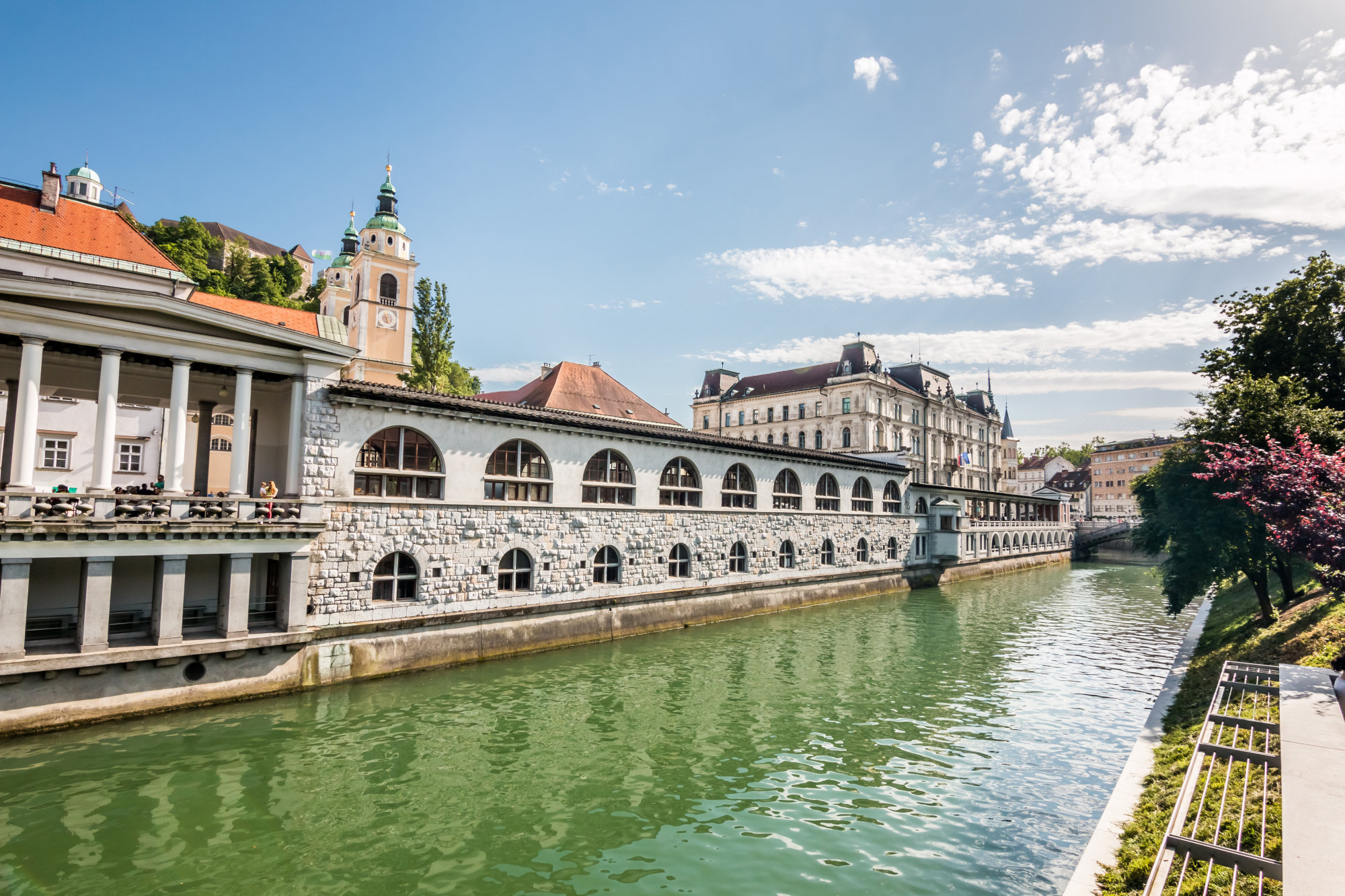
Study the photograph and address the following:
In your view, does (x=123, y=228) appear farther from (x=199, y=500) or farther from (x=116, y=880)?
(x=116, y=880)

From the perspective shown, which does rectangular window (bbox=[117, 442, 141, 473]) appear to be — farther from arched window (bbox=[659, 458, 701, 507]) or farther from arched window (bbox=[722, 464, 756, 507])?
arched window (bbox=[722, 464, 756, 507])

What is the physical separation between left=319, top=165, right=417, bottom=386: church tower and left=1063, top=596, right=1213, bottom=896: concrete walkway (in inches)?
1682

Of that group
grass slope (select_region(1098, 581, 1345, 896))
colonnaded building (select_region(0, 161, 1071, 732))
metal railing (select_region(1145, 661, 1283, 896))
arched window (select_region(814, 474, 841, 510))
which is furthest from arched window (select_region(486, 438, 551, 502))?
metal railing (select_region(1145, 661, 1283, 896))

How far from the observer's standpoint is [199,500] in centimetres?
1582

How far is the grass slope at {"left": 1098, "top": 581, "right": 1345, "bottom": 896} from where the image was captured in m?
7.76

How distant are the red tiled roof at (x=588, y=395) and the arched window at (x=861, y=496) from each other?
13213 millimetres

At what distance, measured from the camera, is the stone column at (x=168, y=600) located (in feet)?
48.7

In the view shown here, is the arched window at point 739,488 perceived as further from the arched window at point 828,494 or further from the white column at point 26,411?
the white column at point 26,411

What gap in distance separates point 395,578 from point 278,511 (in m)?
3.75

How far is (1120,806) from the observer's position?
30.7 ft

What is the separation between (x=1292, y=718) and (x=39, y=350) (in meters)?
24.2

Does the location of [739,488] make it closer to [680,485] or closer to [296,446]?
[680,485]

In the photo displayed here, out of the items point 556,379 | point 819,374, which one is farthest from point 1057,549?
point 556,379

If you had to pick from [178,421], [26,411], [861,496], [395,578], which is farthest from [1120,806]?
[861,496]
